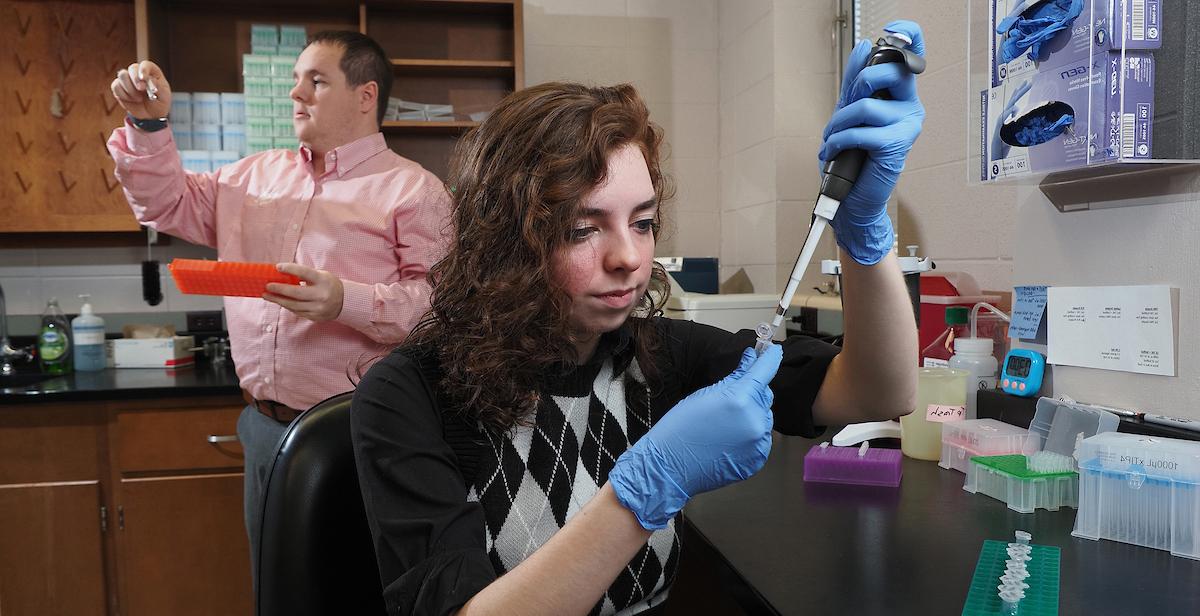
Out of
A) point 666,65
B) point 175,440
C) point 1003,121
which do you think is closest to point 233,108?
point 175,440

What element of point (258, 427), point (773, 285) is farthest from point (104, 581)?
point (773, 285)

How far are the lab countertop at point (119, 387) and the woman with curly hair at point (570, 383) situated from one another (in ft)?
5.44

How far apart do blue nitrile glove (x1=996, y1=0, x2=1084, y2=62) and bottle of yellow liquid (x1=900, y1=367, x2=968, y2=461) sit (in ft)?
1.79

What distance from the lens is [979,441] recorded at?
49.3 inches

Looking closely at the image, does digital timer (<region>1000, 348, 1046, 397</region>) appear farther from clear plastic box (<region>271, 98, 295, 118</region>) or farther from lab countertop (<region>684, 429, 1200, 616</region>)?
clear plastic box (<region>271, 98, 295, 118</region>)

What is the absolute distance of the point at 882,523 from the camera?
104 centimetres

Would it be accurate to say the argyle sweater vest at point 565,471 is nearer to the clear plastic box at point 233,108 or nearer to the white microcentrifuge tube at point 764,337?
the white microcentrifuge tube at point 764,337

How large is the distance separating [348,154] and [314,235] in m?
0.24

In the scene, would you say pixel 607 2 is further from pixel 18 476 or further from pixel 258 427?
pixel 18 476

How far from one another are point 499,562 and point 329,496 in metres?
0.22

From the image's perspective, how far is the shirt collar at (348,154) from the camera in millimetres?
2123

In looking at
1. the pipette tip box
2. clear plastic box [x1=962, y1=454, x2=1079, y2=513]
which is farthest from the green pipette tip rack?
the pipette tip box

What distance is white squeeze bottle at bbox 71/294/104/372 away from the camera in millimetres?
2674

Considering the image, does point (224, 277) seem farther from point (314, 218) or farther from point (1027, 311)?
point (1027, 311)
